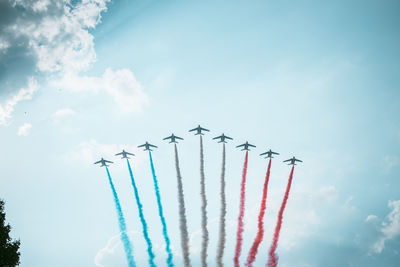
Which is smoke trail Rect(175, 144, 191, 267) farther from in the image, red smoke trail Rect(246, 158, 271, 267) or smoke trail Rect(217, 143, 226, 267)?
red smoke trail Rect(246, 158, 271, 267)

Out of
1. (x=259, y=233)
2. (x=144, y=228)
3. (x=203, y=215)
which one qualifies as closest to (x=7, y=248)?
(x=144, y=228)

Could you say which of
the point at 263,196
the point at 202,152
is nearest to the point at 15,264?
the point at 202,152

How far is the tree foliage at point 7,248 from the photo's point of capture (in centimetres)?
3209

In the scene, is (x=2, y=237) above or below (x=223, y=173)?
below

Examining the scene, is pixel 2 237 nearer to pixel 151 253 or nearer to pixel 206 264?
pixel 151 253

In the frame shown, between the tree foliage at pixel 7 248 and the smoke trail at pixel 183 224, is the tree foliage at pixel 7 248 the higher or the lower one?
the lower one

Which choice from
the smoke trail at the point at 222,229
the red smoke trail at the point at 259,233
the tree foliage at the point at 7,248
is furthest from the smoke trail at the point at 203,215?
the tree foliage at the point at 7,248

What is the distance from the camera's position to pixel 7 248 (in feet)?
108

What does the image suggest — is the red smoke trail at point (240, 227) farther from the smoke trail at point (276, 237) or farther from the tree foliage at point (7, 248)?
the tree foliage at point (7, 248)

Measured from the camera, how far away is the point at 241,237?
5494 centimetres

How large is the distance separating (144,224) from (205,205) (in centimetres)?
1409

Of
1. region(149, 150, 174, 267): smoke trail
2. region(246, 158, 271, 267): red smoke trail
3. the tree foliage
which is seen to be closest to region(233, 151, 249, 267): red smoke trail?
region(246, 158, 271, 267): red smoke trail

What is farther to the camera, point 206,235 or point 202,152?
point 202,152

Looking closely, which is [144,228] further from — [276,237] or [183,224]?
[276,237]
